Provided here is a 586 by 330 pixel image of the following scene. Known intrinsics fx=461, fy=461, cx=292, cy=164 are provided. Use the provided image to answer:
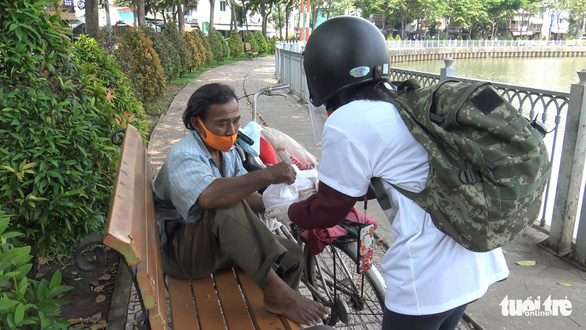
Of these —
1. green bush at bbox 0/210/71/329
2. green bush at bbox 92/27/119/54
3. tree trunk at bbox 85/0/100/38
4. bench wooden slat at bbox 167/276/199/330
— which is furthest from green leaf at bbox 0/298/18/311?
tree trunk at bbox 85/0/100/38

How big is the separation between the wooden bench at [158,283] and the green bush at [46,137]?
11.9 inches

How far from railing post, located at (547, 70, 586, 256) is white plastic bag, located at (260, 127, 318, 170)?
206 centimetres

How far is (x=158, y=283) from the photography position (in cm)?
164

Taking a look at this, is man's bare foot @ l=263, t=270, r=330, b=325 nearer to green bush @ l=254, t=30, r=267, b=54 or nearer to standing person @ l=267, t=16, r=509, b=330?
standing person @ l=267, t=16, r=509, b=330

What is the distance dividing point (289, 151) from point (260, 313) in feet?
2.78

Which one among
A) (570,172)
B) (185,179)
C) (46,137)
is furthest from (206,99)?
(570,172)

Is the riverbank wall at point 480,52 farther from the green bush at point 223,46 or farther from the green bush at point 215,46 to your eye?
the green bush at point 215,46

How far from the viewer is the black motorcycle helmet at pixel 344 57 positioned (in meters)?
1.57

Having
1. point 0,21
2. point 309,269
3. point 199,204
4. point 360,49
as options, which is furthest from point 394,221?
point 0,21

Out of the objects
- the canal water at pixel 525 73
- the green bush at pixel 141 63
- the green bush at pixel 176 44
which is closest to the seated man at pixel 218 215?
the canal water at pixel 525 73

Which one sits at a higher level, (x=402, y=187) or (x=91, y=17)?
(x=91, y=17)

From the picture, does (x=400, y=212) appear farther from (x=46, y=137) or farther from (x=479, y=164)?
(x=46, y=137)

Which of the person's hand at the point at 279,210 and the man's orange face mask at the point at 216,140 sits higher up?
the man's orange face mask at the point at 216,140

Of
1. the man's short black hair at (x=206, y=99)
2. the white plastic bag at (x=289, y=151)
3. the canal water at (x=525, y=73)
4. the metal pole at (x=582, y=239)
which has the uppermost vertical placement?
the man's short black hair at (x=206, y=99)
